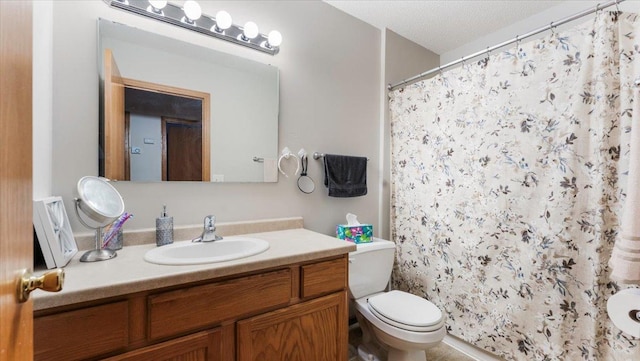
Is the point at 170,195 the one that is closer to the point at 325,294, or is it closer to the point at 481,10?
the point at 325,294

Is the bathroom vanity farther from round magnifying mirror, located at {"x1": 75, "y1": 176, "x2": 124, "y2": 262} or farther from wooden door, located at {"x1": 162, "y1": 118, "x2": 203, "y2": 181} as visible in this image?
wooden door, located at {"x1": 162, "y1": 118, "x2": 203, "y2": 181}

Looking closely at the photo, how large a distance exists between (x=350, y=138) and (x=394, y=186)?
0.55 meters

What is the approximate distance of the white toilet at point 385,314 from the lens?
1396mm

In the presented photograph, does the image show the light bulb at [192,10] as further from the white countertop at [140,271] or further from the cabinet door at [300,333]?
the cabinet door at [300,333]

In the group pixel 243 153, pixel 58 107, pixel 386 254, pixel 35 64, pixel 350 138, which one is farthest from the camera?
pixel 350 138

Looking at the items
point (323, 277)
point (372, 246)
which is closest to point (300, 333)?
point (323, 277)

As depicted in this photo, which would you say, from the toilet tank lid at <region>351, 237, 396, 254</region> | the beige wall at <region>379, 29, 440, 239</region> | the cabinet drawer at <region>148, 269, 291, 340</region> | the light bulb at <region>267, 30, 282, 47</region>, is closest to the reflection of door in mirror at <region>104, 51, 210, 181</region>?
the light bulb at <region>267, 30, 282, 47</region>

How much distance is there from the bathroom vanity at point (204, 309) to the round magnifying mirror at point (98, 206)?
0.06 m

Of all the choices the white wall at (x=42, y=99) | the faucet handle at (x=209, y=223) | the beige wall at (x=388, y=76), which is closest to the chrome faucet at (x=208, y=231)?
the faucet handle at (x=209, y=223)

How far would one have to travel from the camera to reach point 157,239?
1297 millimetres

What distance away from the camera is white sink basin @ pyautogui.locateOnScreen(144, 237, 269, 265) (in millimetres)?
1148

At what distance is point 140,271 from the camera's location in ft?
3.06

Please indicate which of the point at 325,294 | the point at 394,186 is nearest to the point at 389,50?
the point at 394,186

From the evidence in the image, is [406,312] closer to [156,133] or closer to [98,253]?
[98,253]
